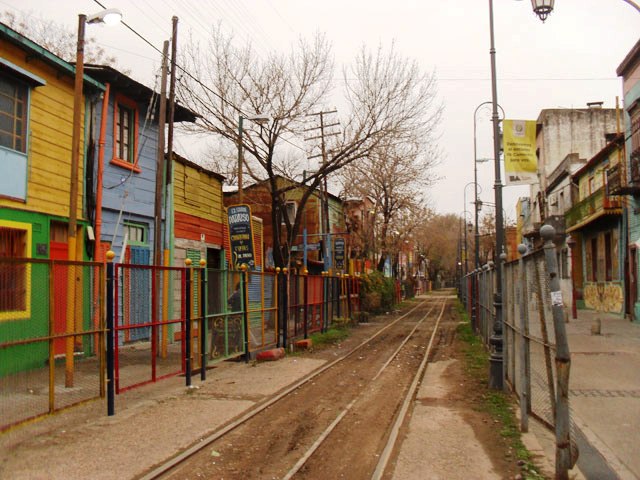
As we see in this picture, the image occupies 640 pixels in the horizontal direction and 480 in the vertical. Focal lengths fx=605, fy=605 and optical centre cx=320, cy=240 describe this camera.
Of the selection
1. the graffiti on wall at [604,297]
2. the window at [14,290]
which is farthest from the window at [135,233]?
the graffiti on wall at [604,297]

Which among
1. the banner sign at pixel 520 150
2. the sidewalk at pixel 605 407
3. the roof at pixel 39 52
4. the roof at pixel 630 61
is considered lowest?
the sidewalk at pixel 605 407

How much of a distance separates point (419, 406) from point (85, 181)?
9.16m

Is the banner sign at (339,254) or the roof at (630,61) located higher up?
the roof at (630,61)

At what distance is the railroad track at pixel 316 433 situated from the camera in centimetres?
603

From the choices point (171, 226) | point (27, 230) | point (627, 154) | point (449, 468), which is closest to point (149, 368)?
point (27, 230)

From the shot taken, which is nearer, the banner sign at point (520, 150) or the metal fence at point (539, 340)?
the metal fence at point (539, 340)

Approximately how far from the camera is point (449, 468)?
6.01m

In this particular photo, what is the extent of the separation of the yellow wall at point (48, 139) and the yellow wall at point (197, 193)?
474cm

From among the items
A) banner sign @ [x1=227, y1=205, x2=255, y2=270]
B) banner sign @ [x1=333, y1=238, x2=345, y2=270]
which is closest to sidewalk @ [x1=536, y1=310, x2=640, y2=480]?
banner sign @ [x1=227, y1=205, x2=255, y2=270]

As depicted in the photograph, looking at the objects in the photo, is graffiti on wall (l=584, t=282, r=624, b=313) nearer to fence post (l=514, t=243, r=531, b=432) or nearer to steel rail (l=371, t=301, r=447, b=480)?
steel rail (l=371, t=301, r=447, b=480)

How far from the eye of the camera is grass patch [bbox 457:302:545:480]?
19.9 ft

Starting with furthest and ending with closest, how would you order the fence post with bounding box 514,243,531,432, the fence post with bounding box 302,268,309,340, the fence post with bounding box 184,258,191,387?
the fence post with bounding box 302,268,309,340 → the fence post with bounding box 184,258,191,387 → the fence post with bounding box 514,243,531,432

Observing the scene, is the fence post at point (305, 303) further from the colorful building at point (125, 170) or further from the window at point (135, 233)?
the window at point (135, 233)

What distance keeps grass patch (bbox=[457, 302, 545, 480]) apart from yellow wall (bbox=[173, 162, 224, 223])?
9380 millimetres
